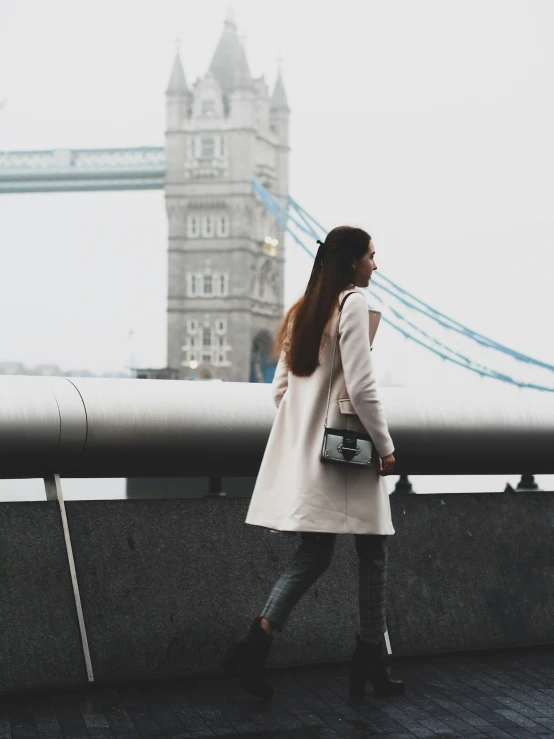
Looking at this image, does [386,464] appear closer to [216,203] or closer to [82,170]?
[216,203]

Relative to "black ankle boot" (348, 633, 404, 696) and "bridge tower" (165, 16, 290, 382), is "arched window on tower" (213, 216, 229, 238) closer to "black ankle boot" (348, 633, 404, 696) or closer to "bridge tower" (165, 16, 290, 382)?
"bridge tower" (165, 16, 290, 382)

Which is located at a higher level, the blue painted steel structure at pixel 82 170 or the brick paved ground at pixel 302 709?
the blue painted steel structure at pixel 82 170

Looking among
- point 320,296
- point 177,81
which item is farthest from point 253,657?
point 177,81

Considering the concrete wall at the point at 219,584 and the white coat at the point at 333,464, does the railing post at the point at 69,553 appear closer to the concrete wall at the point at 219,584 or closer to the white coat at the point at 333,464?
the concrete wall at the point at 219,584

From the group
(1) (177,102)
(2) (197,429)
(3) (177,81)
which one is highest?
(3) (177,81)

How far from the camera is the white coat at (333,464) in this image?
215cm

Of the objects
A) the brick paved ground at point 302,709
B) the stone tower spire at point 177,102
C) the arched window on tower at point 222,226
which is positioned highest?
the stone tower spire at point 177,102

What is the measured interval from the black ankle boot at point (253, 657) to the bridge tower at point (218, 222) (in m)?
61.5

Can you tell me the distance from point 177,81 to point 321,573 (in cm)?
6628

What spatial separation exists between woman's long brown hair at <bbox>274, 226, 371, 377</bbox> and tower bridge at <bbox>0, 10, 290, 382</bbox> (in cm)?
6070

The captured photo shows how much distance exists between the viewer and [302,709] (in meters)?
2.18

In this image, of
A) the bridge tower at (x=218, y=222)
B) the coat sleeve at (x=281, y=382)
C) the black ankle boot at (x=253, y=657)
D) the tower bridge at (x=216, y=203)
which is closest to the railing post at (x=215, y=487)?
the coat sleeve at (x=281, y=382)

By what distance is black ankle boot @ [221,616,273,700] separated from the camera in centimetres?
215

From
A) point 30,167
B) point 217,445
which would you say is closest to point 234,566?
point 217,445
